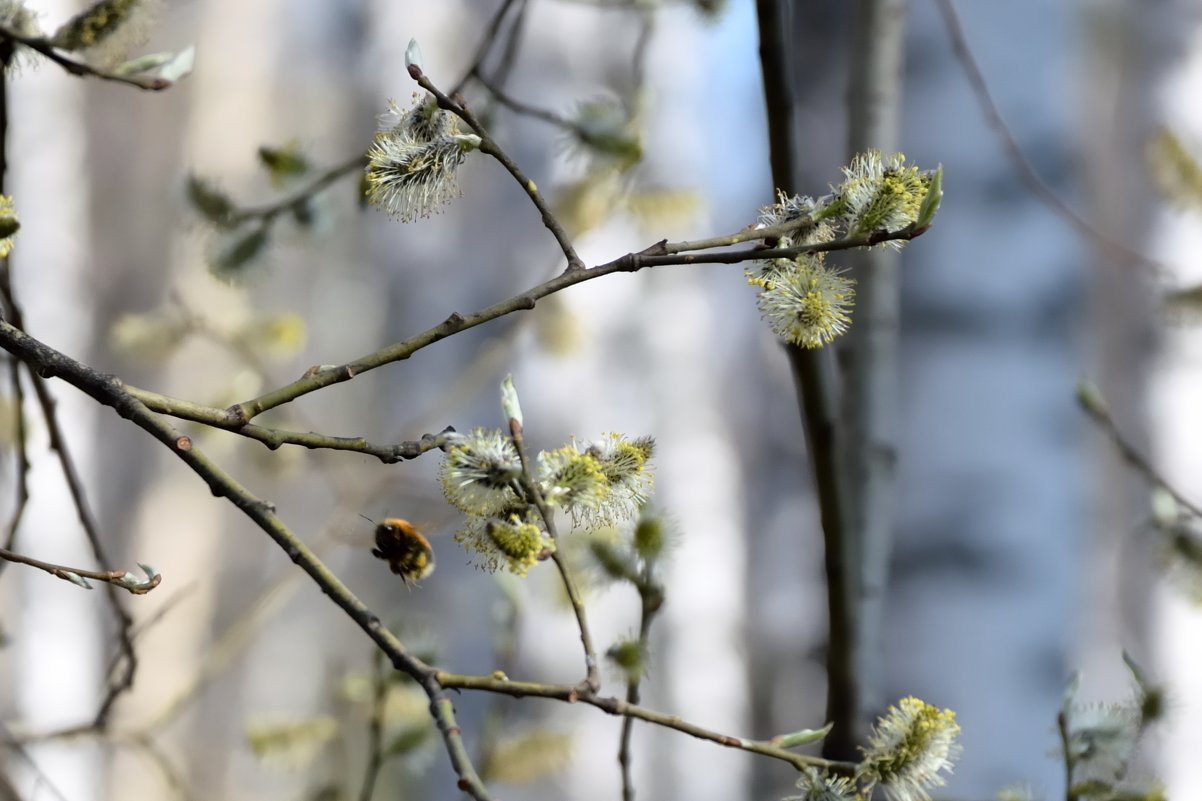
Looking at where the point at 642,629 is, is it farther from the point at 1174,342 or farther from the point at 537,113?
the point at 1174,342

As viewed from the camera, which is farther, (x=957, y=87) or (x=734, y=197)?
(x=734, y=197)

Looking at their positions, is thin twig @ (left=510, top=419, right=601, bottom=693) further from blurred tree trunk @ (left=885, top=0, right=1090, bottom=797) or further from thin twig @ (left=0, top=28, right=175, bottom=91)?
blurred tree trunk @ (left=885, top=0, right=1090, bottom=797)

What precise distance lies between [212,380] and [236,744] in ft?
1.53

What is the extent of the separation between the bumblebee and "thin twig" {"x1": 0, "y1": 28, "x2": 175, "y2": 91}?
0.13 meters

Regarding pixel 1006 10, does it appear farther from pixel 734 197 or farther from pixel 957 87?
pixel 734 197

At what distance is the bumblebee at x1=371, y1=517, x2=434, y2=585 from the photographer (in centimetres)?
24

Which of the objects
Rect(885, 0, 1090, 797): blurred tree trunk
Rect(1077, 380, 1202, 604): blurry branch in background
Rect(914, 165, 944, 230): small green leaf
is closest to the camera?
Rect(914, 165, 944, 230): small green leaf

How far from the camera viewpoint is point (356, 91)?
1.38 m

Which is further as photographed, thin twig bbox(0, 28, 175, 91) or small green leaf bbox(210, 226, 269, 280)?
small green leaf bbox(210, 226, 269, 280)

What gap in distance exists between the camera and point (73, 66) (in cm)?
25

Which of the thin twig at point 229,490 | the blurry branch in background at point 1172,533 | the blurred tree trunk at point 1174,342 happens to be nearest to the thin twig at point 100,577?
the thin twig at point 229,490

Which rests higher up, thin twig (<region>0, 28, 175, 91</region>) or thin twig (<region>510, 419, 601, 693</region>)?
thin twig (<region>0, 28, 175, 91</region>)

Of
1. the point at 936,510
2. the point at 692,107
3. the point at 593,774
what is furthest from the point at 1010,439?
the point at 692,107

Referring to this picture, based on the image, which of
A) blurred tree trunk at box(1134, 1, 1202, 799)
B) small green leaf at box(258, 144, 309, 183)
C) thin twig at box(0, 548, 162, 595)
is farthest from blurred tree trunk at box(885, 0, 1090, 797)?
thin twig at box(0, 548, 162, 595)
